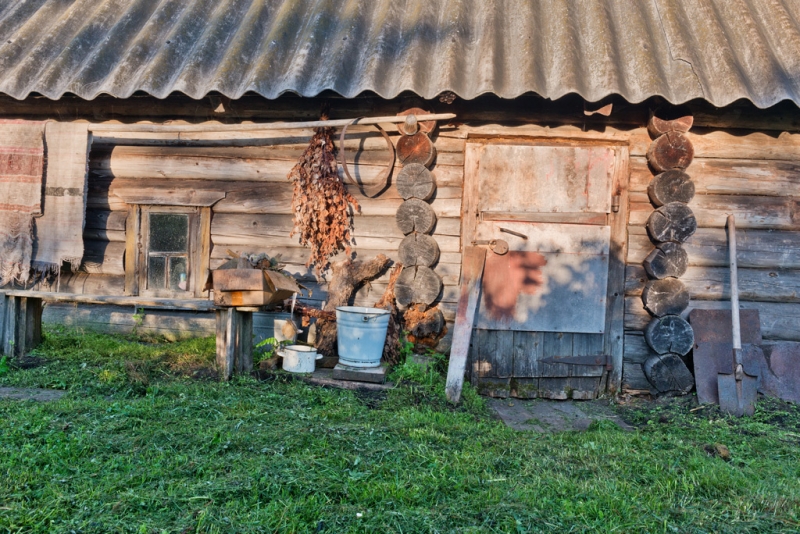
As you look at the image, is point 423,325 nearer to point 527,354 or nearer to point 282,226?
point 527,354

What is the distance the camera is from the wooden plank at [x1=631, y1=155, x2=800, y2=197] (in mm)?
6438

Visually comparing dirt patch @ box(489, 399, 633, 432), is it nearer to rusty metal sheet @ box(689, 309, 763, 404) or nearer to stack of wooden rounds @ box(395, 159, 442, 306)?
rusty metal sheet @ box(689, 309, 763, 404)

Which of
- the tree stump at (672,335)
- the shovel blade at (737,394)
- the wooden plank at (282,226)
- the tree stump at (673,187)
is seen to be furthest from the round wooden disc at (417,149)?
the shovel blade at (737,394)

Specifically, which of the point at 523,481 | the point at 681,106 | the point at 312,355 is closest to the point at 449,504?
the point at 523,481

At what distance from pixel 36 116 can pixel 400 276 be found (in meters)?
4.42

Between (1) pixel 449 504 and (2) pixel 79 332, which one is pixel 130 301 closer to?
(2) pixel 79 332

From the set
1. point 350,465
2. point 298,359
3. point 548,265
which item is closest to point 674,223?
point 548,265

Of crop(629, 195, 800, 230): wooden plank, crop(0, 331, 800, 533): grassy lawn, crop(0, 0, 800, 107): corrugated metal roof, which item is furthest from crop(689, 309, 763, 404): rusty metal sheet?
crop(0, 0, 800, 107): corrugated metal roof

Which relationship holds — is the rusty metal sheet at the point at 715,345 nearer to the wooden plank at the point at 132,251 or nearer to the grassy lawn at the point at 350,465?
the grassy lawn at the point at 350,465

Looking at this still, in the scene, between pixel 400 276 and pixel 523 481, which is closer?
pixel 523 481

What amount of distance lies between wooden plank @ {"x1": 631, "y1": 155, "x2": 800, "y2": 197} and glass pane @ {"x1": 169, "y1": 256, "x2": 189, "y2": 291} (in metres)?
4.75

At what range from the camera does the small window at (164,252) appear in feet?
23.7

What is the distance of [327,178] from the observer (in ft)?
21.7

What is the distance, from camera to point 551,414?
584cm
